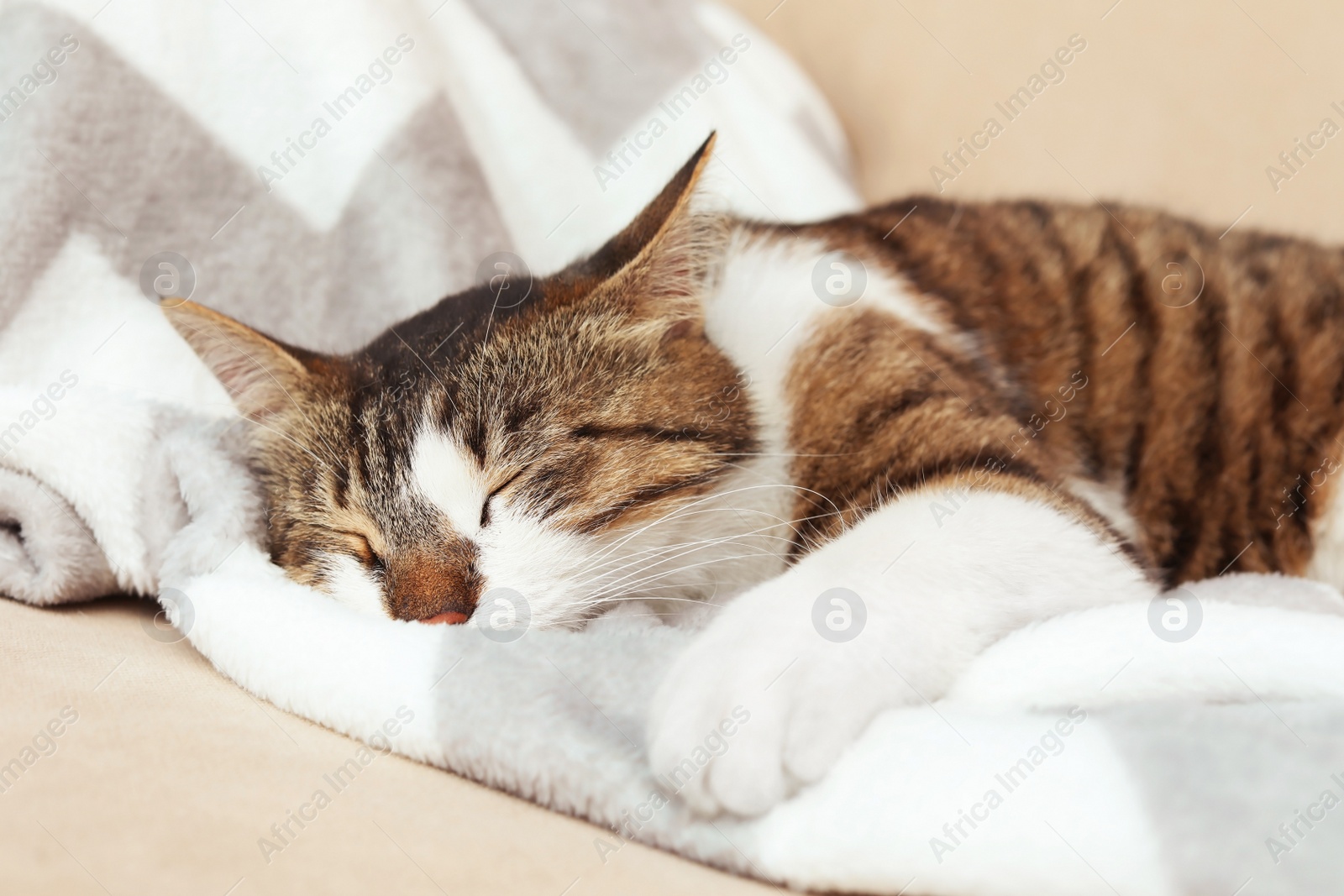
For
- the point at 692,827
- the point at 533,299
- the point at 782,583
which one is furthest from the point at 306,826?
the point at 533,299

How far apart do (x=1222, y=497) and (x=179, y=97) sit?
155 centimetres

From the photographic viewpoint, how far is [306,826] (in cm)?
60

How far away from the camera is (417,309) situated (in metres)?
1.48

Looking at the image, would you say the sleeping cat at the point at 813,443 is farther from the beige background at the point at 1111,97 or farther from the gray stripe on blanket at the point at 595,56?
the gray stripe on blanket at the point at 595,56

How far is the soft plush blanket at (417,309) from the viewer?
1.93 ft

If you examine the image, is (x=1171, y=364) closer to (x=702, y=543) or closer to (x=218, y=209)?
Answer: (x=702, y=543)

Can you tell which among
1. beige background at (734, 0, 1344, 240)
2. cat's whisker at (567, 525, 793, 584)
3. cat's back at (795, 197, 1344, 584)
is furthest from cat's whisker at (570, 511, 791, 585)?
beige background at (734, 0, 1344, 240)

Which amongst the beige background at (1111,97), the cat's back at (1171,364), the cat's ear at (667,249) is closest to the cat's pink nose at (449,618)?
the cat's ear at (667,249)

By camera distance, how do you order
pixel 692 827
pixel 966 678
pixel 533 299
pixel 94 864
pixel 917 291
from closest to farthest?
1. pixel 94 864
2. pixel 692 827
3. pixel 966 678
4. pixel 533 299
5. pixel 917 291

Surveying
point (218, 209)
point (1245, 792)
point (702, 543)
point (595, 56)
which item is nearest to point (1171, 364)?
point (702, 543)

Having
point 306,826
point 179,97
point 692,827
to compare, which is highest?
point 179,97

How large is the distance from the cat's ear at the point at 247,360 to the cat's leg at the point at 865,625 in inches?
22.6

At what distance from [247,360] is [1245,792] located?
101 cm

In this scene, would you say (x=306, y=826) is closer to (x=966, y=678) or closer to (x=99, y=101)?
(x=966, y=678)
